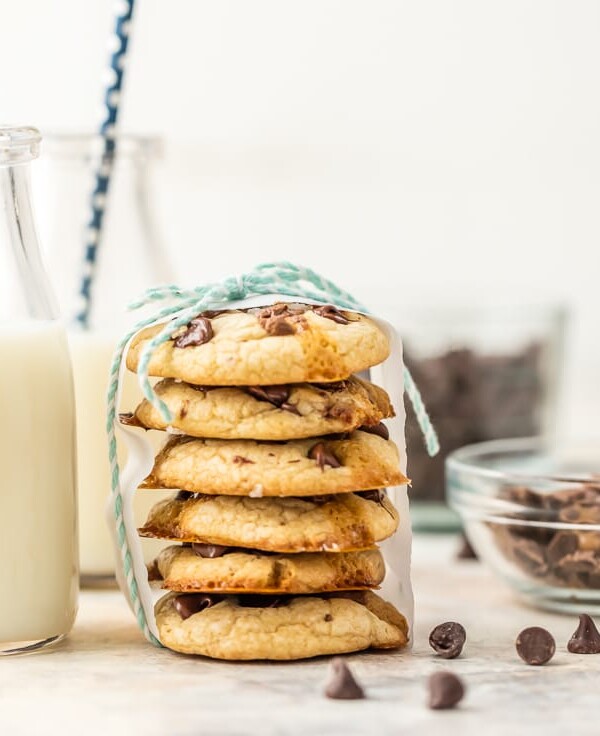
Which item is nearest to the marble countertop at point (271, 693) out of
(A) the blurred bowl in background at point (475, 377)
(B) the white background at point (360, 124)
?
(A) the blurred bowl in background at point (475, 377)

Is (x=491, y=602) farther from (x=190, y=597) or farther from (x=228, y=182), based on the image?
(x=228, y=182)

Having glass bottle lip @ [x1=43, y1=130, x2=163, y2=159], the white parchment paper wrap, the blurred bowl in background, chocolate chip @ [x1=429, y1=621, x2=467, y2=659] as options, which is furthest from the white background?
chocolate chip @ [x1=429, y1=621, x2=467, y2=659]

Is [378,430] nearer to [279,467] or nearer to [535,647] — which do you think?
[279,467]

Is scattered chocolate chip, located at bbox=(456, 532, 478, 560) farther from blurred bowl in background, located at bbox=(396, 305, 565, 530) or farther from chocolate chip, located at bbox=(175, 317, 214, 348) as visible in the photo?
chocolate chip, located at bbox=(175, 317, 214, 348)

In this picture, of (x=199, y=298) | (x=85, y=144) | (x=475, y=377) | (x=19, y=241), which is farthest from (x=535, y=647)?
(x=475, y=377)

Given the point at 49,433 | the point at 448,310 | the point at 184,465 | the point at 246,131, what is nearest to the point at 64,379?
the point at 49,433

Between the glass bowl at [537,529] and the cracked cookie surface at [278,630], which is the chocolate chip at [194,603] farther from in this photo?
the glass bowl at [537,529]
